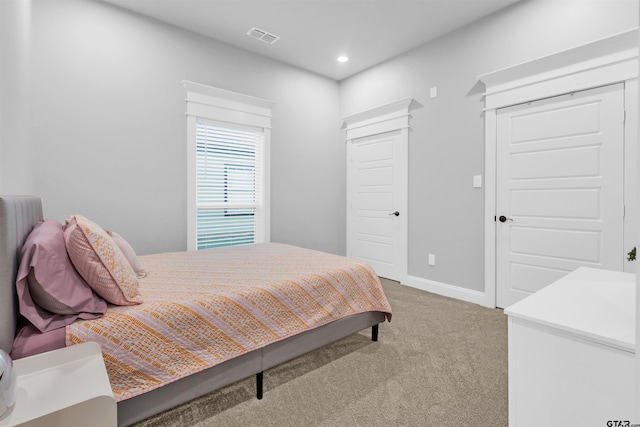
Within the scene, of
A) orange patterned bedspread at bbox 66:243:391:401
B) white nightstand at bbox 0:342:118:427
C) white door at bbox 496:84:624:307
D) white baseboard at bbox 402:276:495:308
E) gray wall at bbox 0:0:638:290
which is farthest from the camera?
white baseboard at bbox 402:276:495:308

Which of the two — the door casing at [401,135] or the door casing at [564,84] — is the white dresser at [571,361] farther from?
the door casing at [401,135]

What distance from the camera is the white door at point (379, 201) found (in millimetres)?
4148

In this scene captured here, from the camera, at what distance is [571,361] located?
3.17ft

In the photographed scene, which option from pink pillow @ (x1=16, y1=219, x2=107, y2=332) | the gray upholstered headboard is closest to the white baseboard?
pink pillow @ (x1=16, y1=219, x2=107, y2=332)

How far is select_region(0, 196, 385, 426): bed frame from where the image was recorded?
3.81 ft

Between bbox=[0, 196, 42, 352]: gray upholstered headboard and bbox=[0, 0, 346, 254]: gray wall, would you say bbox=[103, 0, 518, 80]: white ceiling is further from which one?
bbox=[0, 196, 42, 352]: gray upholstered headboard

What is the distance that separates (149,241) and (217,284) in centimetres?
186

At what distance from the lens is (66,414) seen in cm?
87

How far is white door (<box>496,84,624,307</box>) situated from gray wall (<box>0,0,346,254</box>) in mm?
2745

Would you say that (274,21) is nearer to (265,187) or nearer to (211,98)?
(211,98)

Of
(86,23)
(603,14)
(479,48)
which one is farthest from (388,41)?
(86,23)

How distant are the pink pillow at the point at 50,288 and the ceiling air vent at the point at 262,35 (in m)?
3.01

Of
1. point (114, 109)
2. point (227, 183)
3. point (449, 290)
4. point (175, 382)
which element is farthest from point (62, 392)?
point (449, 290)

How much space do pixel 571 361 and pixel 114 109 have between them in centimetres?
379
